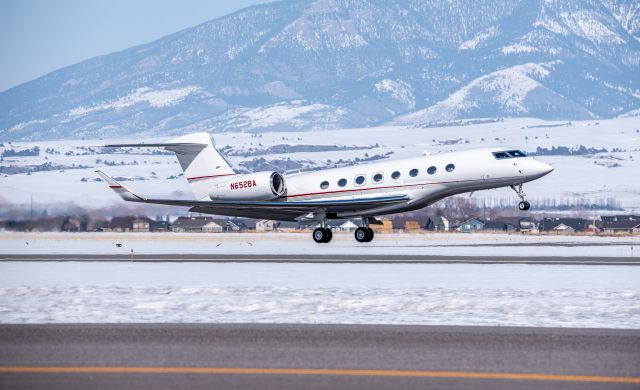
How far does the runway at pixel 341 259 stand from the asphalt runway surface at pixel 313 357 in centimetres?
1755

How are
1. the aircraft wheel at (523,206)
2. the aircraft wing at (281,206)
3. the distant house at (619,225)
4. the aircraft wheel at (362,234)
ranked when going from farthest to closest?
the distant house at (619,225) → the aircraft wheel at (362,234) → the aircraft wing at (281,206) → the aircraft wheel at (523,206)

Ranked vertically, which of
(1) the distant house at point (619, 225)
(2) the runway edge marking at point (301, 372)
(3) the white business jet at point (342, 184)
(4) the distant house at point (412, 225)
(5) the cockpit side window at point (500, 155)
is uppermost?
(5) the cockpit side window at point (500, 155)

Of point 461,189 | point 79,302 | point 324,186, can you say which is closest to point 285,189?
point 324,186

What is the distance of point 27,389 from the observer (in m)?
12.2

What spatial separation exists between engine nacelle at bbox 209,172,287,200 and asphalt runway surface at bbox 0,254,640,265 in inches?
421

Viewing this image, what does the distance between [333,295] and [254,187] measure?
1122 inches

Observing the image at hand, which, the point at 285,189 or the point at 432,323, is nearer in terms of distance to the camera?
the point at 432,323

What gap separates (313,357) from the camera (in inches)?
560

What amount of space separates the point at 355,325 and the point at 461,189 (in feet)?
97.9

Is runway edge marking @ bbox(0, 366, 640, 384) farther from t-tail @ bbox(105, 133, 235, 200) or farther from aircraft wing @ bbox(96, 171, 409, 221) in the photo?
t-tail @ bbox(105, 133, 235, 200)

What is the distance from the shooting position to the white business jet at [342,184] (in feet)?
152

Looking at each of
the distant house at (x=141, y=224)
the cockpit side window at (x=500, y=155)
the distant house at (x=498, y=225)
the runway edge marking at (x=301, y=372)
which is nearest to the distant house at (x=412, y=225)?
the distant house at (x=498, y=225)

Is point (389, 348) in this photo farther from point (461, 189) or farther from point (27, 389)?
point (461, 189)

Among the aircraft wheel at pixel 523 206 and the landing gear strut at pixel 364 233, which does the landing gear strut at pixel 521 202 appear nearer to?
the aircraft wheel at pixel 523 206
